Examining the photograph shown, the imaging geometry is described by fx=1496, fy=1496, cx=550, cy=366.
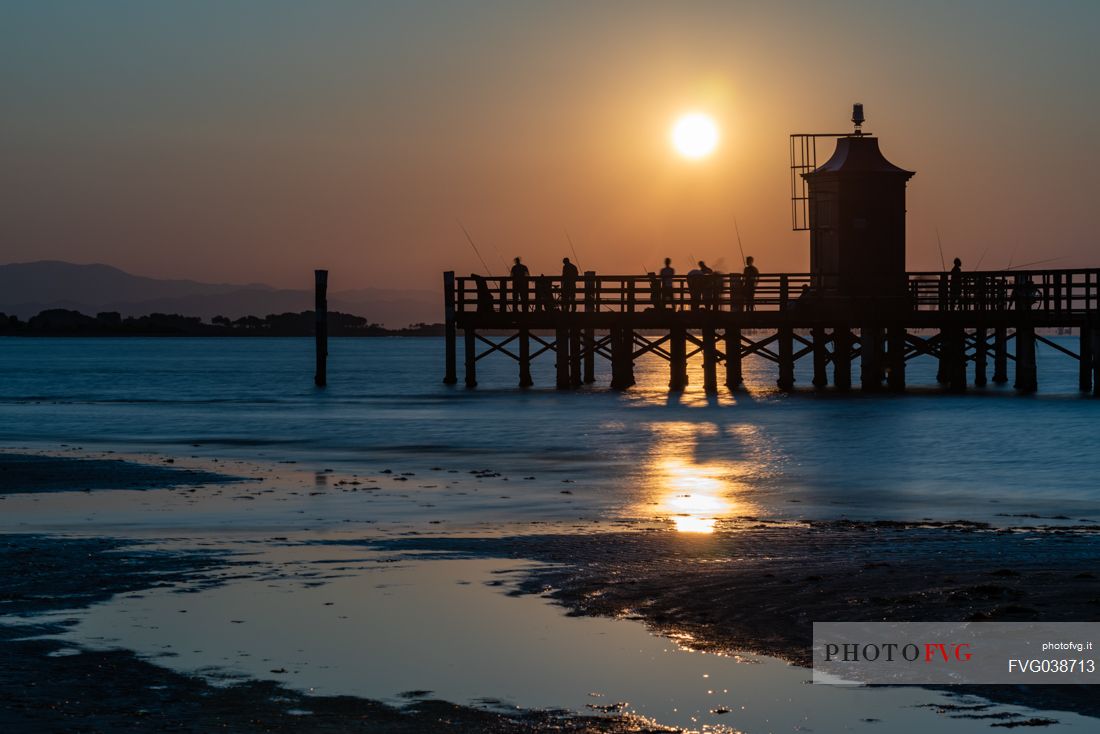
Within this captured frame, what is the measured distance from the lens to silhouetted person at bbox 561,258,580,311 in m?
45.1

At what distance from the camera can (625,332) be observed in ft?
161

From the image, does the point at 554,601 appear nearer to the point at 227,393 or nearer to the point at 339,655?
the point at 339,655

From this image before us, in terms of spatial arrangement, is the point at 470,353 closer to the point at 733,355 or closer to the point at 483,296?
the point at 483,296

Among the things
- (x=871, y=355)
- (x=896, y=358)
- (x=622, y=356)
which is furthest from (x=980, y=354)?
(x=622, y=356)

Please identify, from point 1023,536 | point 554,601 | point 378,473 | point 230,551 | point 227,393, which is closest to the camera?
point 554,601

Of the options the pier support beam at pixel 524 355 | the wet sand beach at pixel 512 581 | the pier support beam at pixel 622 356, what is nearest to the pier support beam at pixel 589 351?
the pier support beam at pixel 622 356

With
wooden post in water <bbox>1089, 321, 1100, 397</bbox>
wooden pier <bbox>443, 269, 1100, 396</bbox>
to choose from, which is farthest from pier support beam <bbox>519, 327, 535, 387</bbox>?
wooden post in water <bbox>1089, 321, 1100, 397</bbox>

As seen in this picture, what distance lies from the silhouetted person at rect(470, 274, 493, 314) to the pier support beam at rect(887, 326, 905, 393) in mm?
12907

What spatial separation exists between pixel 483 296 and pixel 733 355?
814 centimetres

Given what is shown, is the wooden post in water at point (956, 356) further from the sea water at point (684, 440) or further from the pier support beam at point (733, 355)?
the pier support beam at point (733, 355)

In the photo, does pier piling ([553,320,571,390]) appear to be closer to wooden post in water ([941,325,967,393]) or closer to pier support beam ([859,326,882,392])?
pier support beam ([859,326,882,392])

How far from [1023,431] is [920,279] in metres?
12.0

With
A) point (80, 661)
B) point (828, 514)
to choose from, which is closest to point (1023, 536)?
point (828, 514)

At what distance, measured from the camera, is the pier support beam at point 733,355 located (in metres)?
45.9
